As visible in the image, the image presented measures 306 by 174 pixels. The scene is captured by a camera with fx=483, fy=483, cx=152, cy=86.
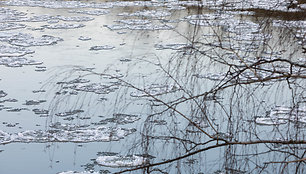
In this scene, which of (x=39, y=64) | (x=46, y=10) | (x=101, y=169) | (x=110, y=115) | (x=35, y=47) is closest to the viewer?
(x=101, y=169)

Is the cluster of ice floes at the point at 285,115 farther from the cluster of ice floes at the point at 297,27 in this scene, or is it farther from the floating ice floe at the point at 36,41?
the floating ice floe at the point at 36,41

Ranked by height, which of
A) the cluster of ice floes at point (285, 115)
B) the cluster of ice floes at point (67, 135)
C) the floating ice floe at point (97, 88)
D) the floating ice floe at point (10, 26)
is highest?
the cluster of ice floes at point (285, 115)

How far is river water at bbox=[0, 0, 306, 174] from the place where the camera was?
226 cm

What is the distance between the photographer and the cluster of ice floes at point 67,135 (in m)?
4.12

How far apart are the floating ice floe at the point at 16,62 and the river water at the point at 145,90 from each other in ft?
0.05

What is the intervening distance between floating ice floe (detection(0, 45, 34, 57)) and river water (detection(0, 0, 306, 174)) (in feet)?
0.05

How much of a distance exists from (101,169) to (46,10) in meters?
7.70

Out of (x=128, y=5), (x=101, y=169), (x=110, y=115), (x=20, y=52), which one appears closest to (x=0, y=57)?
(x=20, y=52)

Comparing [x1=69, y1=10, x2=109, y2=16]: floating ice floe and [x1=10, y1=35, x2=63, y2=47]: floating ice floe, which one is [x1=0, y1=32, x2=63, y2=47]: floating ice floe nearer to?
[x1=10, y1=35, x2=63, y2=47]: floating ice floe

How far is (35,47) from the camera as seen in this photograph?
7441 mm

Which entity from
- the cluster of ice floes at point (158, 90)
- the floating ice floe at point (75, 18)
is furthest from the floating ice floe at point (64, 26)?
the cluster of ice floes at point (158, 90)

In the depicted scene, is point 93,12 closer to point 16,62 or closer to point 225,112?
point 16,62

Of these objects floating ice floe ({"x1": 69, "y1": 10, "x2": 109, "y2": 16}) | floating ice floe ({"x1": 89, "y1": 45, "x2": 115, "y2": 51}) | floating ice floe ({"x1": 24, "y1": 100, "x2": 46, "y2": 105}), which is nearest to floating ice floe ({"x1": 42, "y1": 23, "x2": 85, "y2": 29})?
floating ice floe ({"x1": 69, "y1": 10, "x2": 109, "y2": 16})

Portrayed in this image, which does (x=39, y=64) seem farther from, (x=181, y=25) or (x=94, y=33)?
(x=181, y=25)
